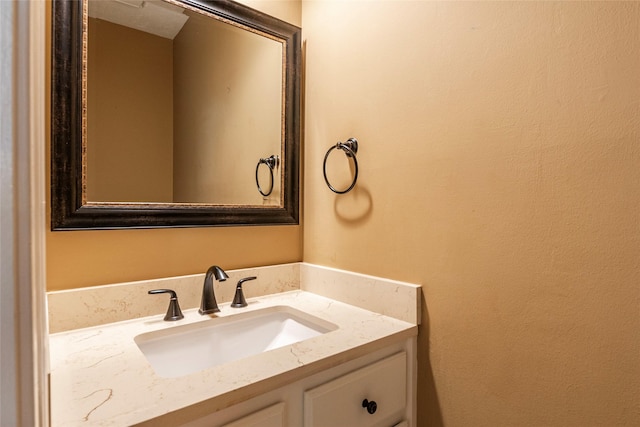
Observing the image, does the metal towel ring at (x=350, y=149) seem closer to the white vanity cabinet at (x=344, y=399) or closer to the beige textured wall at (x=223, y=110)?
the beige textured wall at (x=223, y=110)

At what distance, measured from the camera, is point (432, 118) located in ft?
3.34

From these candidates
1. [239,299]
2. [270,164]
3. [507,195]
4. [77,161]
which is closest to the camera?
[507,195]

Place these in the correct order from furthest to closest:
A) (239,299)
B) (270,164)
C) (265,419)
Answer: (270,164)
(239,299)
(265,419)

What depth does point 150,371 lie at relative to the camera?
0.76m

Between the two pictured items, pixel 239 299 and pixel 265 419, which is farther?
pixel 239 299

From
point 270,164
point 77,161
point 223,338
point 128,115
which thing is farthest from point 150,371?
point 270,164

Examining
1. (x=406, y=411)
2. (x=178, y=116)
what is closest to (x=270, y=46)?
(x=178, y=116)

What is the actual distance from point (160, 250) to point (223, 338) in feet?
1.16

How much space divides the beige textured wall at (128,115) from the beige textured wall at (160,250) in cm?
11

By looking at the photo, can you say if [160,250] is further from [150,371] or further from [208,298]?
[150,371]

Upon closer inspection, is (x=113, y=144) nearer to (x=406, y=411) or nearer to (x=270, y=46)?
(x=270, y=46)

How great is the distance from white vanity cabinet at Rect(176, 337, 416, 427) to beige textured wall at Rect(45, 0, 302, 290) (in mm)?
603

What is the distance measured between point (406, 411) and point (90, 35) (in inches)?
56.8

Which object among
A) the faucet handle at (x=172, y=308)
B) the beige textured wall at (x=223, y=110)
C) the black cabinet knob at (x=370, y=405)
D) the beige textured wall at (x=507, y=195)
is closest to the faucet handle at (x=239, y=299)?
the faucet handle at (x=172, y=308)
